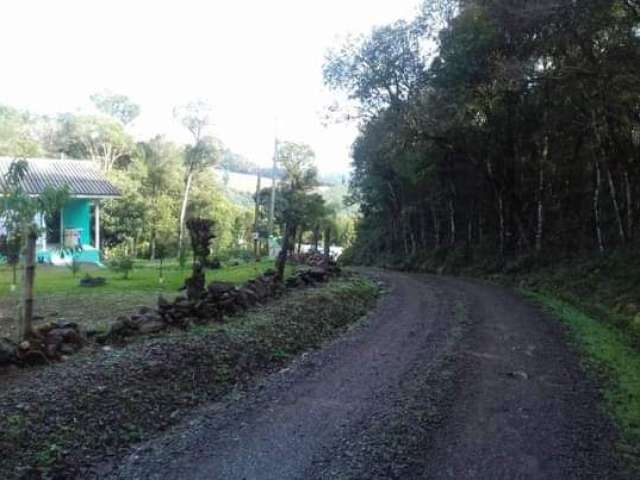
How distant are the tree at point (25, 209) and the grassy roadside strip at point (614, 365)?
5.32 m

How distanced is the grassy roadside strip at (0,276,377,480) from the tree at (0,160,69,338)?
2.83 ft

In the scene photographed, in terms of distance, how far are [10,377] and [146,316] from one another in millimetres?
2026

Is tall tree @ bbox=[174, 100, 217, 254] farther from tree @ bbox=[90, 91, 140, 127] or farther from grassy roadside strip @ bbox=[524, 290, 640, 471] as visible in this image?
grassy roadside strip @ bbox=[524, 290, 640, 471]

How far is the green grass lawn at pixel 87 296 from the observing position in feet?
27.6

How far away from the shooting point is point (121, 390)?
5266mm

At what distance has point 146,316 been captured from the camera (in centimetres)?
724

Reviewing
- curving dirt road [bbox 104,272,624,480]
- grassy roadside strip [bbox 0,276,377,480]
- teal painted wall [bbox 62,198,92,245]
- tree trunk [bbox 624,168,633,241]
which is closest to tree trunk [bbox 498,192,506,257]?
tree trunk [bbox 624,168,633,241]

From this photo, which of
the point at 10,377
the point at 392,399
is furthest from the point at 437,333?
the point at 10,377

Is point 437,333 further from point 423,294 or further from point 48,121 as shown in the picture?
point 48,121

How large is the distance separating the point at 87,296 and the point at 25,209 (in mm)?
5635

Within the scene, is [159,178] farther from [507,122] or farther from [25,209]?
[25,209]

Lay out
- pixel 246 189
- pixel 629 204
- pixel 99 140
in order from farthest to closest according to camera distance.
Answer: pixel 246 189 → pixel 99 140 → pixel 629 204

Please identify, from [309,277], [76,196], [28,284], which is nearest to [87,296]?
[309,277]

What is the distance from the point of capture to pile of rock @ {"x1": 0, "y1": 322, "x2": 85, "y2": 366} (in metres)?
5.66
